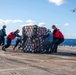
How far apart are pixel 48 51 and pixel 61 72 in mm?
9230

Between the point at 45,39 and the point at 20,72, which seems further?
the point at 45,39

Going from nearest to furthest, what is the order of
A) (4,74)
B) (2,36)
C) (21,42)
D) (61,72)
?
1. (4,74)
2. (61,72)
3. (21,42)
4. (2,36)

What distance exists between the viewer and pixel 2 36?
77.1ft

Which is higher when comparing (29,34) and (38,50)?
(29,34)

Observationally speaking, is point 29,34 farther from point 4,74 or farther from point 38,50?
point 4,74

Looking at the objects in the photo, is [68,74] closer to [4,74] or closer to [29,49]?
[4,74]

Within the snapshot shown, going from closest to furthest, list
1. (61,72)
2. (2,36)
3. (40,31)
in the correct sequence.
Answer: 1. (61,72)
2. (40,31)
3. (2,36)

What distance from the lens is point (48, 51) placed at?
18.2m

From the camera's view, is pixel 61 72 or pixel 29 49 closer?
pixel 61 72

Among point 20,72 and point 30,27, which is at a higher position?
point 30,27

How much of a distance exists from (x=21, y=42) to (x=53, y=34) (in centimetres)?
264

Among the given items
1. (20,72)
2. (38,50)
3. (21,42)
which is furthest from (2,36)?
(20,72)

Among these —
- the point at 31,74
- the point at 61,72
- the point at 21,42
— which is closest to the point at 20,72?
the point at 31,74


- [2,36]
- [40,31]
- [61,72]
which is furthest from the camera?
[2,36]
